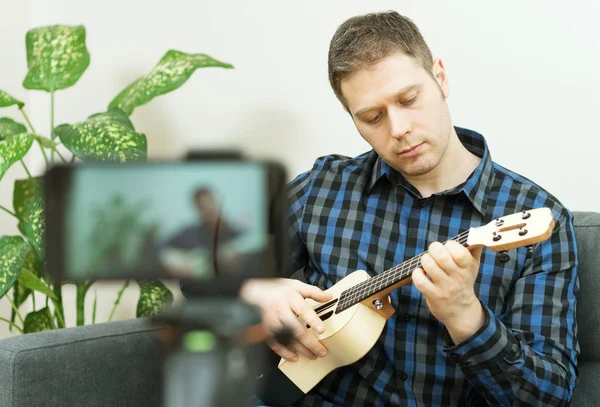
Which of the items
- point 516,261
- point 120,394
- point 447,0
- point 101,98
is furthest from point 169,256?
point 101,98

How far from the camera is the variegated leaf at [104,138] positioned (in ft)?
5.46

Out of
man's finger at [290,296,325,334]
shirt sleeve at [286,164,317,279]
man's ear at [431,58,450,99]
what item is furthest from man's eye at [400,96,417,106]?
man's finger at [290,296,325,334]

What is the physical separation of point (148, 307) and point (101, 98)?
0.82 m

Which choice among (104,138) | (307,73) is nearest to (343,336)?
(104,138)

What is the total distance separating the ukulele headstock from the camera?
93 cm

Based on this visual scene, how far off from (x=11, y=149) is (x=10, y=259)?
10.2 inches

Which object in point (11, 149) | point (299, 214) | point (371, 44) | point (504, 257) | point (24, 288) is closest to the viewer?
point (504, 257)

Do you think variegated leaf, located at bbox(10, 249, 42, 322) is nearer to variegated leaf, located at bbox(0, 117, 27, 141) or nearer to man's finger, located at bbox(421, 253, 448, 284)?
variegated leaf, located at bbox(0, 117, 27, 141)

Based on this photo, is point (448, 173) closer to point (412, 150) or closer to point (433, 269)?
point (412, 150)

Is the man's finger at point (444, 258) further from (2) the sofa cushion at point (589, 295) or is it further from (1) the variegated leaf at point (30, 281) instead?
(1) the variegated leaf at point (30, 281)

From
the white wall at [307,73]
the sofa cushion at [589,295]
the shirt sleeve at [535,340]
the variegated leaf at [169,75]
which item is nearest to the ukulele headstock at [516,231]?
the shirt sleeve at [535,340]

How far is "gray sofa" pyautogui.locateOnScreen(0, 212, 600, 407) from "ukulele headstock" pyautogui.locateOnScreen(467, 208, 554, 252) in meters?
0.38

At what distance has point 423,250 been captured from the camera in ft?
4.13

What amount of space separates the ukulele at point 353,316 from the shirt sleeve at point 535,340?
6 centimetres
